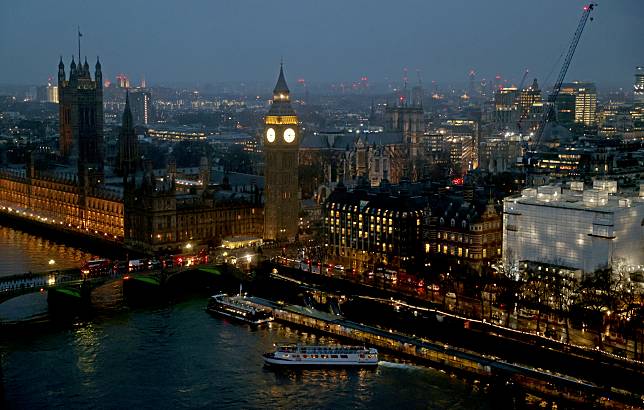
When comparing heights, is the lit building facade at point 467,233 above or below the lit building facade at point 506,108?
Result: below

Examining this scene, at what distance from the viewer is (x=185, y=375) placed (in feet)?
91.5

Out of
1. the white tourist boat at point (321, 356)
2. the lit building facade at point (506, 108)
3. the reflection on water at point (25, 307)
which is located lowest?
the white tourist boat at point (321, 356)

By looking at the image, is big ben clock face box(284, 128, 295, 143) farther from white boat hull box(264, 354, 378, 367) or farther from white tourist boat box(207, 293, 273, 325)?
white boat hull box(264, 354, 378, 367)

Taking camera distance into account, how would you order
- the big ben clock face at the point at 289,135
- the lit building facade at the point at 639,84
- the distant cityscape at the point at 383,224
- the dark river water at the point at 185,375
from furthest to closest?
the lit building facade at the point at 639,84
the big ben clock face at the point at 289,135
the distant cityscape at the point at 383,224
the dark river water at the point at 185,375

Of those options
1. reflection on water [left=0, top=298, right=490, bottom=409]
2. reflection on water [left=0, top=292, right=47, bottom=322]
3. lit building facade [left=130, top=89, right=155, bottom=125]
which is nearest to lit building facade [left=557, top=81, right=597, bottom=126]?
lit building facade [left=130, top=89, right=155, bottom=125]

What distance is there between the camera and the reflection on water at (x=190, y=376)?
25.7 metres

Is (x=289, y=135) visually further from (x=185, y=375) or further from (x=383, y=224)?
(x=185, y=375)

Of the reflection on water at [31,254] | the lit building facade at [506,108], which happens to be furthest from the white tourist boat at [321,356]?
Result: the lit building facade at [506,108]

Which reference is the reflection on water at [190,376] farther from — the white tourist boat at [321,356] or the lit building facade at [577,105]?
the lit building facade at [577,105]

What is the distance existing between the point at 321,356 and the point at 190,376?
3.98 meters

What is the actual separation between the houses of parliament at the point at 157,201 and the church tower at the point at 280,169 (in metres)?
0.05

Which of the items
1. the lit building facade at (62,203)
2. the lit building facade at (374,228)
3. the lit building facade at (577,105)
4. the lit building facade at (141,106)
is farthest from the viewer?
the lit building facade at (141,106)

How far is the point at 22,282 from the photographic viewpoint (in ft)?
116

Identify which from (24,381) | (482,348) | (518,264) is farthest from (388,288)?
(24,381)
